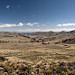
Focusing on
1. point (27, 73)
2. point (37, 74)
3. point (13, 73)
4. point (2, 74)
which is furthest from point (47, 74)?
point (2, 74)

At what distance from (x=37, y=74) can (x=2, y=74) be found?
163 inches

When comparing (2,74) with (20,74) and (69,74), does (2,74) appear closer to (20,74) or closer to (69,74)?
(20,74)

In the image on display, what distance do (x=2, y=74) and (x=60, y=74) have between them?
6.92m

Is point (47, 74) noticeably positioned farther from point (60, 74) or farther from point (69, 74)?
point (69, 74)

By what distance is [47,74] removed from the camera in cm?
938

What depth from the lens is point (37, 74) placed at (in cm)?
941

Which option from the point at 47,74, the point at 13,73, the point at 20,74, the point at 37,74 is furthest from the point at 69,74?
the point at 13,73

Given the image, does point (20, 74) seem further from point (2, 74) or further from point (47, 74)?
point (47, 74)

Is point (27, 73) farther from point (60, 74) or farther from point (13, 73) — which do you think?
point (60, 74)

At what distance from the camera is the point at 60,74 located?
926 centimetres

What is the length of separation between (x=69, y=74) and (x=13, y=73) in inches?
273

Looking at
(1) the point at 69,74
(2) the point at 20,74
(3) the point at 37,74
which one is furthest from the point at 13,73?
(1) the point at 69,74

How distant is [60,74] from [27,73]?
4.03 m

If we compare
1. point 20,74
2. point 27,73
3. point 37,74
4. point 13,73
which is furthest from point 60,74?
point 13,73
